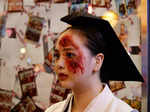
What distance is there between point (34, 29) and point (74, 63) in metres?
0.65

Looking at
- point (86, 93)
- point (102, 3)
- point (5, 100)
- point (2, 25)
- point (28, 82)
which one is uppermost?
point (102, 3)

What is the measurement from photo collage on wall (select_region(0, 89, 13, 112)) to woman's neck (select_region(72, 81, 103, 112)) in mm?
688

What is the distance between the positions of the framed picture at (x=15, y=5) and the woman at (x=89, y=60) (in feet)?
2.18

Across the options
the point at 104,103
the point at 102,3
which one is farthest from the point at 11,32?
the point at 104,103

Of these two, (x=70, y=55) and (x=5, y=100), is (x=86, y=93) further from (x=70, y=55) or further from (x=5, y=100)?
(x=5, y=100)

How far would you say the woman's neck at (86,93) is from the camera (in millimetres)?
841

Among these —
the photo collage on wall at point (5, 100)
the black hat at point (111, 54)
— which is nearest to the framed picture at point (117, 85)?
the black hat at point (111, 54)

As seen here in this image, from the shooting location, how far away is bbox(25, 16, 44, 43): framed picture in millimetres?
1388

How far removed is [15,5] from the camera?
1.44 meters

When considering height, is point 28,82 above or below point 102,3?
below

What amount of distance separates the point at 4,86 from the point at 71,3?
0.64 metres

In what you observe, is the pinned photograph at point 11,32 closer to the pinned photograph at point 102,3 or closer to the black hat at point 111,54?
the pinned photograph at point 102,3

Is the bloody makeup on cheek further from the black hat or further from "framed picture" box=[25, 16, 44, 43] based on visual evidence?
"framed picture" box=[25, 16, 44, 43]

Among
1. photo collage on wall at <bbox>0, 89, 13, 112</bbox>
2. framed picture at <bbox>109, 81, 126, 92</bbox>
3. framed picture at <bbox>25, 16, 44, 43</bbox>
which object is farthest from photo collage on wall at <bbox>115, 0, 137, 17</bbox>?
photo collage on wall at <bbox>0, 89, 13, 112</bbox>
